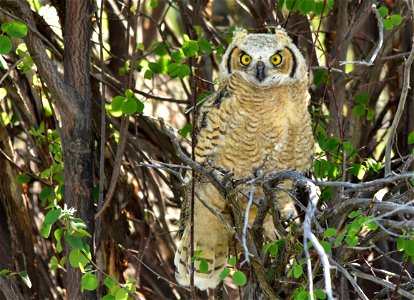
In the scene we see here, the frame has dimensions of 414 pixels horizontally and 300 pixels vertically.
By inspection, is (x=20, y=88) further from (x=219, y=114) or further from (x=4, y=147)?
(x=219, y=114)

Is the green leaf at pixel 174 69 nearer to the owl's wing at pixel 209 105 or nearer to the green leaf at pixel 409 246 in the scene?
the owl's wing at pixel 209 105

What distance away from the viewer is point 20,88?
3.54 meters

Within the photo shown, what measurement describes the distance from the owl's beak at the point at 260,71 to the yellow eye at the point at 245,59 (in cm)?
5

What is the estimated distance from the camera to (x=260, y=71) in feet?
10.4

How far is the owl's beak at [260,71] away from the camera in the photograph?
3.15 meters

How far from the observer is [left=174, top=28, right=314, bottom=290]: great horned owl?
3135 millimetres

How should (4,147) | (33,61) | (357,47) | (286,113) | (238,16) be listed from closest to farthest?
(33,61), (286,113), (4,147), (357,47), (238,16)

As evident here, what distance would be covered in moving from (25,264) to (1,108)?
29.0 inches

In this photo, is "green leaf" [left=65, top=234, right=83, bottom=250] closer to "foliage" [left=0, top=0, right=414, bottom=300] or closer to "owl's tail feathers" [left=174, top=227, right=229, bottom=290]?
"foliage" [left=0, top=0, right=414, bottom=300]

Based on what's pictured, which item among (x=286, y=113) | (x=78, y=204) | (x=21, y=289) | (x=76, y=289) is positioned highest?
(x=286, y=113)

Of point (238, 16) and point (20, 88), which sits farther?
point (238, 16)

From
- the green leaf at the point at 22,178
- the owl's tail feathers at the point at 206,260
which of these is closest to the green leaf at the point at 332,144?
the owl's tail feathers at the point at 206,260

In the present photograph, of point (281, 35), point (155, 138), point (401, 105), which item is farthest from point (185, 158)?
point (155, 138)

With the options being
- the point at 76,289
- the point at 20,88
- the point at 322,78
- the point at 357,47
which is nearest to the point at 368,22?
the point at 357,47
